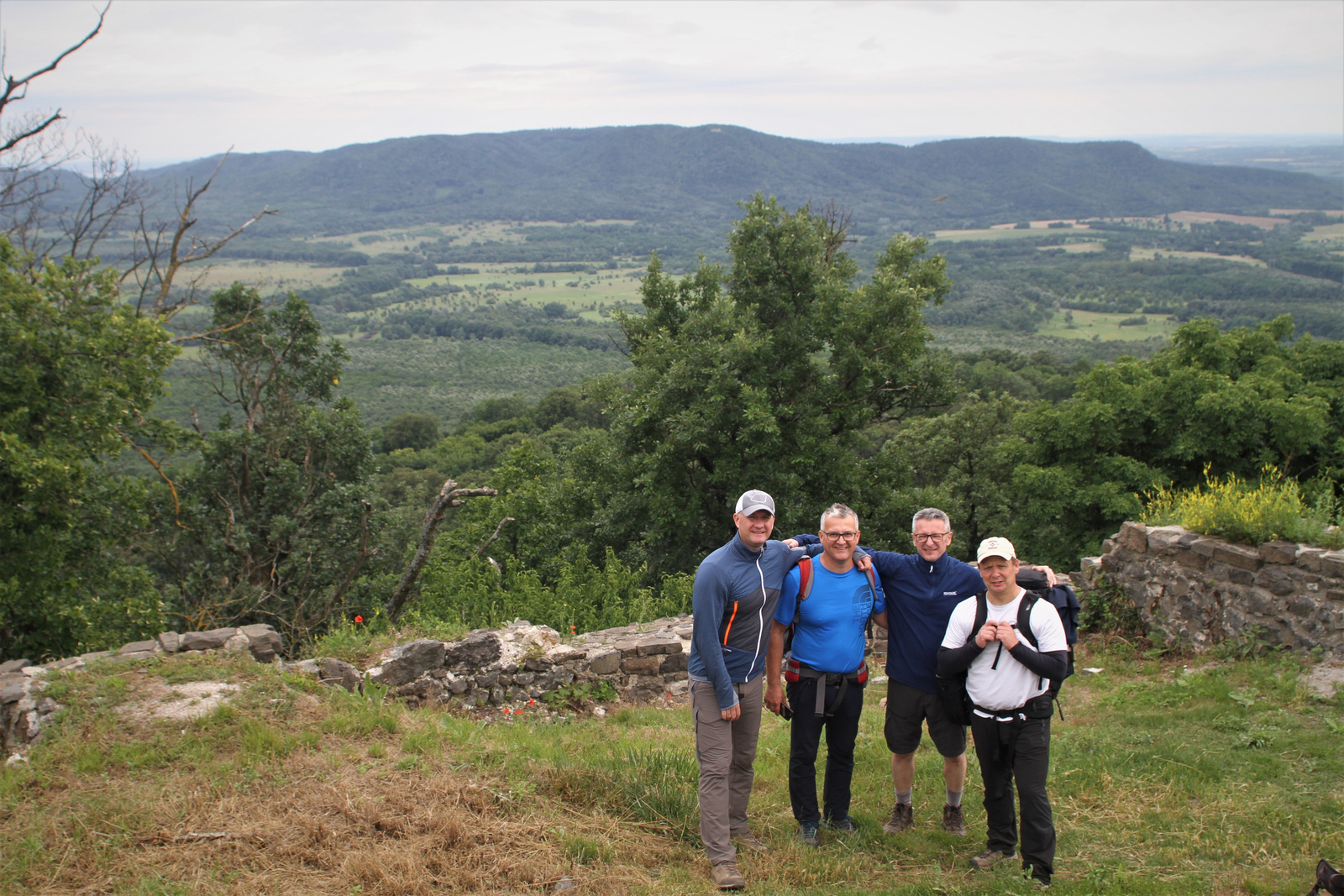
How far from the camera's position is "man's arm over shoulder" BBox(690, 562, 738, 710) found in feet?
13.5

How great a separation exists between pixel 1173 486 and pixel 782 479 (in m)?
8.53

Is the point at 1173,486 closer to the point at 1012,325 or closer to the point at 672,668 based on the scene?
the point at 672,668

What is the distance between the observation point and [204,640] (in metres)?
7.18

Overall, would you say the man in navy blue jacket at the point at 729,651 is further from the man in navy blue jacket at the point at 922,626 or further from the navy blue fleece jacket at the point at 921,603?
the navy blue fleece jacket at the point at 921,603

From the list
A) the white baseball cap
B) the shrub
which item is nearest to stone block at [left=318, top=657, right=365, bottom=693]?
the white baseball cap

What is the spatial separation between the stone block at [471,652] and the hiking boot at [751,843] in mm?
3681

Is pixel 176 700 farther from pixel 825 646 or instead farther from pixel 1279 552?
pixel 1279 552

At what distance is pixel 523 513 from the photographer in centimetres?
1695

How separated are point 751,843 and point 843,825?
2.11 feet

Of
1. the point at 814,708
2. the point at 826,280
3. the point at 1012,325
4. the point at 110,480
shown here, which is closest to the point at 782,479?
the point at 826,280

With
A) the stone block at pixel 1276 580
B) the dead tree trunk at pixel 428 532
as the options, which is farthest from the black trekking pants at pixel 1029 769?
the dead tree trunk at pixel 428 532

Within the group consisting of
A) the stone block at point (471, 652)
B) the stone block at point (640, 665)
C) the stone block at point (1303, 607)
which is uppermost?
the stone block at point (1303, 607)

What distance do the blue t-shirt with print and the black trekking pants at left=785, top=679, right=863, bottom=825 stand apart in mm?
164

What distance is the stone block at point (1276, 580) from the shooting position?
747 centimetres
